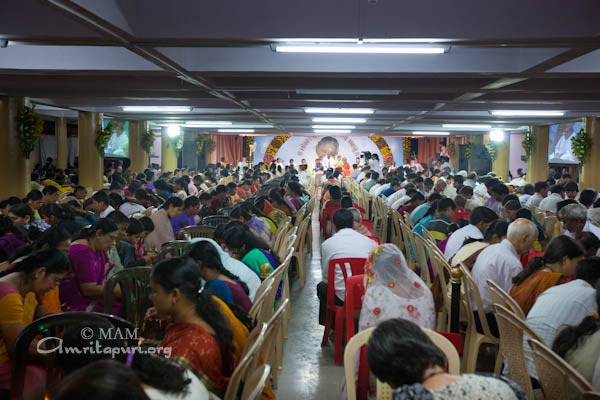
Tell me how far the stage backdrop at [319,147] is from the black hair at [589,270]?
23.6 metres

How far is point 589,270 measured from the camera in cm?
291

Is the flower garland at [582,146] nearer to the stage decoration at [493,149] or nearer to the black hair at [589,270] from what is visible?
the stage decoration at [493,149]

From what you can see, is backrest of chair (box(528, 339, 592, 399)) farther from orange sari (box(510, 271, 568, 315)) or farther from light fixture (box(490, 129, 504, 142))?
light fixture (box(490, 129, 504, 142))

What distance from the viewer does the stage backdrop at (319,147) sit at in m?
26.4

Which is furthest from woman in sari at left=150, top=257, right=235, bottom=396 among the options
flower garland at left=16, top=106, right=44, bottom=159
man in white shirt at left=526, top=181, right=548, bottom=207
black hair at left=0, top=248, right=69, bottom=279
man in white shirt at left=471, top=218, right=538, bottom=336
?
A: flower garland at left=16, top=106, right=44, bottom=159

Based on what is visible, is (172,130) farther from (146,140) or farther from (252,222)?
(252,222)

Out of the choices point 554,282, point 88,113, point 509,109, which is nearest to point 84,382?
point 554,282

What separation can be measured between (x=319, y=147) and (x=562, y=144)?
12.1m

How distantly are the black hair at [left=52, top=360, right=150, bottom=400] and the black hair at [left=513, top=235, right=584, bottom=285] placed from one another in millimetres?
2651

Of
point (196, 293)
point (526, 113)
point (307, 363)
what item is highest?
point (526, 113)

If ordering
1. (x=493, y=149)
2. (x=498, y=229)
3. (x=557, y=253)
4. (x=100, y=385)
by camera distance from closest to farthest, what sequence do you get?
(x=100, y=385) → (x=557, y=253) → (x=498, y=229) → (x=493, y=149)

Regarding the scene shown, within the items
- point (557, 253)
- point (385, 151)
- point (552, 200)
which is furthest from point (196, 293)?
point (385, 151)

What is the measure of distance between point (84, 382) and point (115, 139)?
50.3ft

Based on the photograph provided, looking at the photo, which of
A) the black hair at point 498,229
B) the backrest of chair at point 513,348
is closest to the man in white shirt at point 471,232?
the black hair at point 498,229
